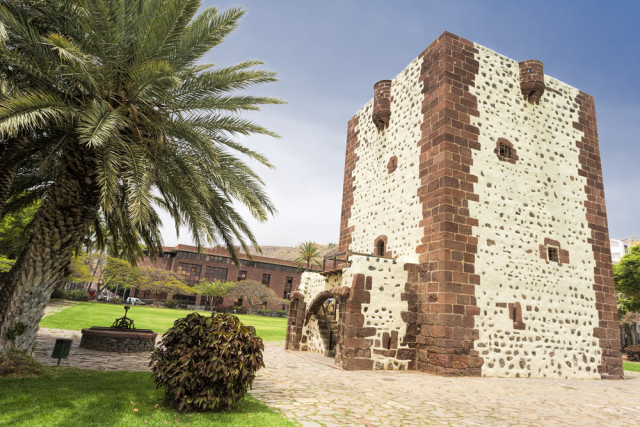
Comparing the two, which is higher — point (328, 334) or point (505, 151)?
point (505, 151)

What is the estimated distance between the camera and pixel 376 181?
47.0 feet

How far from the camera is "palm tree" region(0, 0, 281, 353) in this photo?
6207mm

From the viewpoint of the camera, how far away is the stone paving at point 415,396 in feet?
18.9

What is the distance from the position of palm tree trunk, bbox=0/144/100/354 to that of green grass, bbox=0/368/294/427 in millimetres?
1009

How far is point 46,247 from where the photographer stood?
7062mm

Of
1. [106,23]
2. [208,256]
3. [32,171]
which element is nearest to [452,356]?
[106,23]

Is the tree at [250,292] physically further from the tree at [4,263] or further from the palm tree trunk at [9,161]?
the palm tree trunk at [9,161]

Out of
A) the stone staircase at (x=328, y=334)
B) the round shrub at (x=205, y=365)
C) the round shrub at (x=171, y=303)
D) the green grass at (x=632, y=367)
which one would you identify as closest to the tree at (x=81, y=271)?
the round shrub at (x=171, y=303)

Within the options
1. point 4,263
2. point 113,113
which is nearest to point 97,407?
point 113,113

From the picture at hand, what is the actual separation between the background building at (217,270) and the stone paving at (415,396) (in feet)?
148

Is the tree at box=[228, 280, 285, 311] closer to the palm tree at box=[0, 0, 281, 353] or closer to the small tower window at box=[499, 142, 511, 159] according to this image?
the small tower window at box=[499, 142, 511, 159]

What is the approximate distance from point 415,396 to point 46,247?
7080 millimetres

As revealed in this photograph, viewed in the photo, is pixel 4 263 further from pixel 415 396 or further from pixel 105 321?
pixel 415 396

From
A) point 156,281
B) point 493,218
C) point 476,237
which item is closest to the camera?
point 476,237
